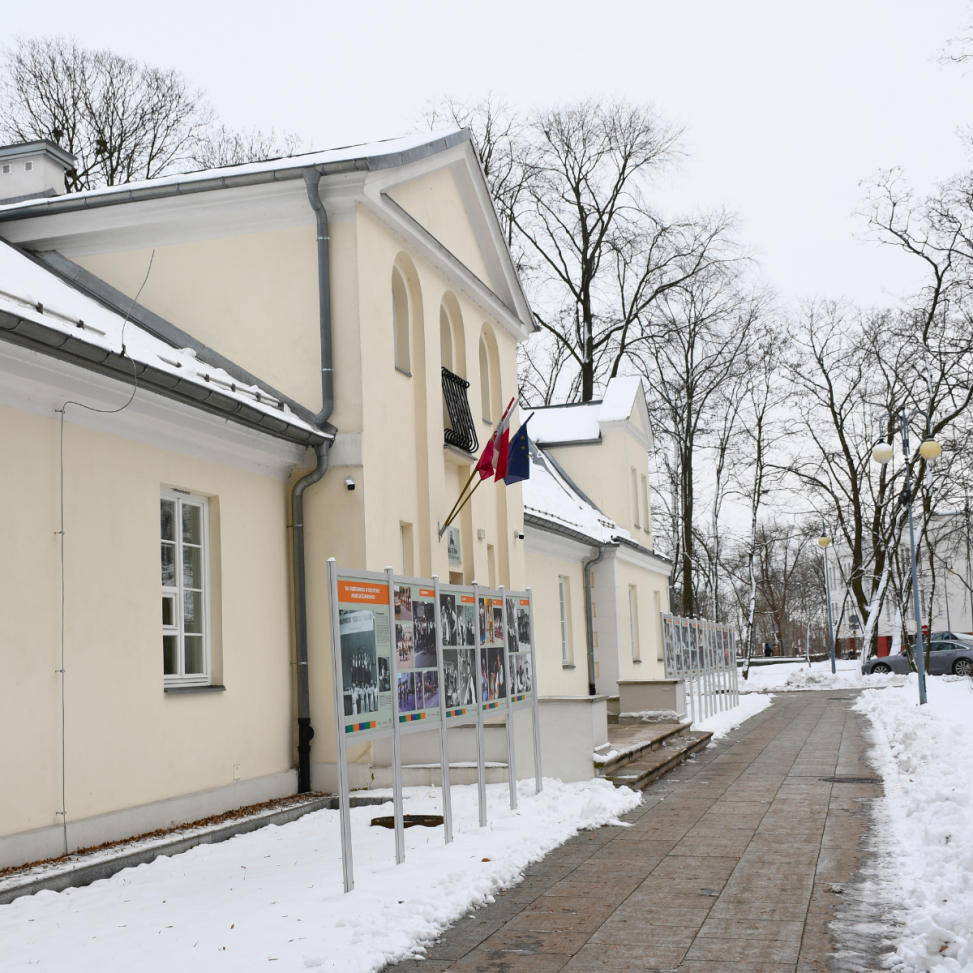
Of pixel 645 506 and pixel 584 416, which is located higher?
pixel 584 416

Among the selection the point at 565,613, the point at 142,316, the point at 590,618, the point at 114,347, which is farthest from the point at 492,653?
the point at 590,618

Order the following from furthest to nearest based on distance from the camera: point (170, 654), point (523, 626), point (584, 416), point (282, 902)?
1. point (584, 416)
2. point (523, 626)
3. point (170, 654)
4. point (282, 902)

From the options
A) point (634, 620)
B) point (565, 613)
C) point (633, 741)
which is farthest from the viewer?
point (634, 620)

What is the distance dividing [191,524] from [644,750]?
693 cm

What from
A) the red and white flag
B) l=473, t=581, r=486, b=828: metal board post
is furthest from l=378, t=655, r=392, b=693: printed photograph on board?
the red and white flag

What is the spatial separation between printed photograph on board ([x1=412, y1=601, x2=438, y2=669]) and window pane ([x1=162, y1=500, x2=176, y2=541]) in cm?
259

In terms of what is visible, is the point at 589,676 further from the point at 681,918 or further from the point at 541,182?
the point at 541,182

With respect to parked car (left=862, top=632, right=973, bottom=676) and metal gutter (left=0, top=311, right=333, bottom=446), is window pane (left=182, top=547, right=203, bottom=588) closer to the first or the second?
metal gutter (left=0, top=311, right=333, bottom=446)

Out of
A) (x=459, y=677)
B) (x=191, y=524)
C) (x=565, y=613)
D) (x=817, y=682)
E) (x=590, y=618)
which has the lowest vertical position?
(x=817, y=682)

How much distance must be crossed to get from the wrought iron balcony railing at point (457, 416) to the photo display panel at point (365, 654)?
6.57 m

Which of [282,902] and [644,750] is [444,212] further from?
[282,902]

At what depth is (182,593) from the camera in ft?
31.3

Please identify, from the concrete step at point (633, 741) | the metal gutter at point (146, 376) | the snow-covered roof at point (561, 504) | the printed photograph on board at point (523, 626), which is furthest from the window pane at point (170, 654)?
the snow-covered roof at point (561, 504)

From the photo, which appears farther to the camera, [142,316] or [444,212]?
[444,212]
